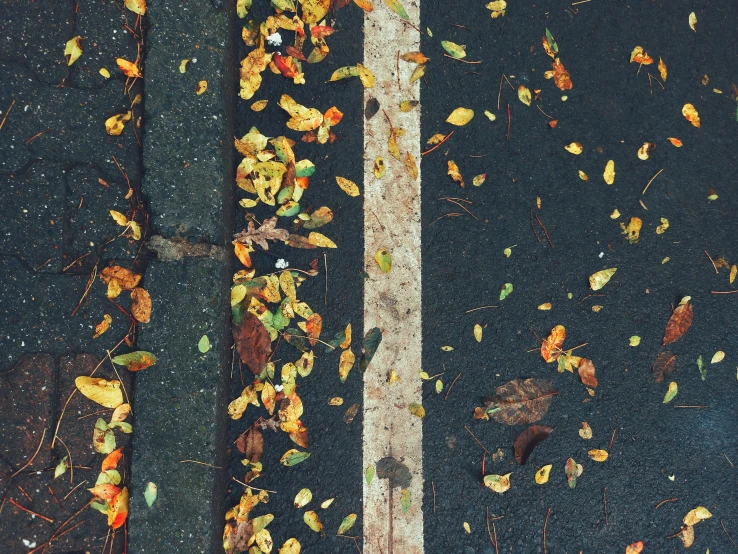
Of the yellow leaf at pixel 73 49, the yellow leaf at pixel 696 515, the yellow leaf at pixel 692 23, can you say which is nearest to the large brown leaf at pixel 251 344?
the yellow leaf at pixel 73 49

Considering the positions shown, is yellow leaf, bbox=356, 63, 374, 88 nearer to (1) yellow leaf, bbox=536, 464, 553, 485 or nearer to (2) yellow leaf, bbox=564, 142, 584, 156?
(2) yellow leaf, bbox=564, 142, 584, 156

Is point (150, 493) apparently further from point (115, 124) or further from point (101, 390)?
point (115, 124)

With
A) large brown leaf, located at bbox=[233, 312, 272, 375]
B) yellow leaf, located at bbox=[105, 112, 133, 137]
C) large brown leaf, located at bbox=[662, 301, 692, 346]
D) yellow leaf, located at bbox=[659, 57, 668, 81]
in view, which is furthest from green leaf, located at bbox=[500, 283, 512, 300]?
yellow leaf, located at bbox=[105, 112, 133, 137]

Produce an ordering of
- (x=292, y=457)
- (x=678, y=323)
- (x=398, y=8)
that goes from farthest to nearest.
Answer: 1. (x=678, y=323)
2. (x=398, y=8)
3. (x=292, y=457)

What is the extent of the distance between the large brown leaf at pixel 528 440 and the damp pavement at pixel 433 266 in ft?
0.13

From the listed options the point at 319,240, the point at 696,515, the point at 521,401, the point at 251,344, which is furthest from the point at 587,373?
the point at 251,344

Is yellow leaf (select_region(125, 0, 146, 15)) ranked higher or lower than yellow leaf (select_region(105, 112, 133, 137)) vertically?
higher

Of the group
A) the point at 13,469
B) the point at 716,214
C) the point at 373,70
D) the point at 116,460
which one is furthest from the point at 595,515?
the point at 13,469

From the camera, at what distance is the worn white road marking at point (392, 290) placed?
2.15m

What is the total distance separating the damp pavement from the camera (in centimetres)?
194

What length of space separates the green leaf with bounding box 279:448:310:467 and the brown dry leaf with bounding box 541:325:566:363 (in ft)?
3.57

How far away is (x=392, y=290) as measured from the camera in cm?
220

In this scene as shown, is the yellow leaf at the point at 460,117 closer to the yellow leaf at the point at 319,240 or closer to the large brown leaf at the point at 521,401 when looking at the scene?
the yellow leaf at the point at 319,240

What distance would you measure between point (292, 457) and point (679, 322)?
1.79 metres
